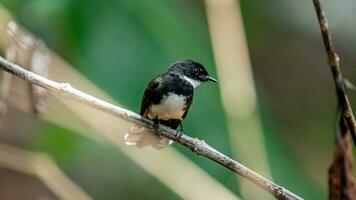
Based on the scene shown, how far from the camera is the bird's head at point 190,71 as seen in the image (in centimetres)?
264

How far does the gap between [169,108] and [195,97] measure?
80 centimetres

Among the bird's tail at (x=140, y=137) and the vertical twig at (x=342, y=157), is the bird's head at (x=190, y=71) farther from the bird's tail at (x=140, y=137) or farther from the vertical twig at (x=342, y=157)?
the vertical twig at (x=342, y=157)

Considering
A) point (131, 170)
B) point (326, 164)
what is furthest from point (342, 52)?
point (131, 170)

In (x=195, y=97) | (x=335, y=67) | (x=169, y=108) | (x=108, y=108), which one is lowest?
(x=195, y=97)

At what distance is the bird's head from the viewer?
264 cm

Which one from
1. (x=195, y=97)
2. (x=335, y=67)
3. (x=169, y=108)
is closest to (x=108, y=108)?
(x=169, y=108)

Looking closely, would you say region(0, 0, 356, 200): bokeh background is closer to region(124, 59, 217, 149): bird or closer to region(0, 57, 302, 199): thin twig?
region(124, 59, 217, 149): bird

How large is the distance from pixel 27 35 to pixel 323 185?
1783mm

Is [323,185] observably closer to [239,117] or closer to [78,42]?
[239,117]

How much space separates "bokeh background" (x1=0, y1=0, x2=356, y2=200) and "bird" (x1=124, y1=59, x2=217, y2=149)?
1.19 feet

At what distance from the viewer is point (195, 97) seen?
10.6 feet

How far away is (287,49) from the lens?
469 centimetres

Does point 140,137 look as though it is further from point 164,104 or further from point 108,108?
point 108,108

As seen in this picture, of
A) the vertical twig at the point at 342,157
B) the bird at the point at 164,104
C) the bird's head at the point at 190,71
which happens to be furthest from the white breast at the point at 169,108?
the vertical twig at the point at 342,157
